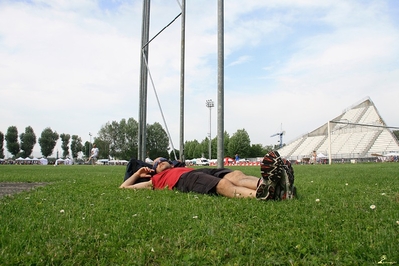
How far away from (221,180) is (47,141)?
102500mm

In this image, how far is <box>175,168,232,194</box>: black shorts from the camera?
179 inches

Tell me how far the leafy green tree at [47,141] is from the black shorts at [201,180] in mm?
101724

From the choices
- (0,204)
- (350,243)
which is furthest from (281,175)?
(0,204)

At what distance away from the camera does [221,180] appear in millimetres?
4488

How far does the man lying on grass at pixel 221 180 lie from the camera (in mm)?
3832

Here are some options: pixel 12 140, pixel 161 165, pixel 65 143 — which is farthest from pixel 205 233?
pixel 65 143

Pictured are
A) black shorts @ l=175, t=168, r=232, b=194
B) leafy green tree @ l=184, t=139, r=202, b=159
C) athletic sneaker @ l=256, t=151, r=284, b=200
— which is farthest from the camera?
leafy green tree @ l=184, t=139, r=202, b=159

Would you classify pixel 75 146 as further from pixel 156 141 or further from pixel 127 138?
pixel 156 141

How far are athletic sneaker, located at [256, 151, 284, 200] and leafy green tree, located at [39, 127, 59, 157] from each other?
103050 mm

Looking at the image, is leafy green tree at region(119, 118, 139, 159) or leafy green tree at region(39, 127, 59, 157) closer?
leafy green tree at region(119, 118, 139, 159)

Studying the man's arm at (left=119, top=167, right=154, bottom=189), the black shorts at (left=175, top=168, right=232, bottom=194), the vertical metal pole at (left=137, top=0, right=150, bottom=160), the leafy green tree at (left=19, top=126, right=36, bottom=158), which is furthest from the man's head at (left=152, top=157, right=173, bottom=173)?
the leafy green tree at (left=19, top=126, right=36, bottom=158)

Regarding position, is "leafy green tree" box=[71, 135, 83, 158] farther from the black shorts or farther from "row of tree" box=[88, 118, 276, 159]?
the black shorts

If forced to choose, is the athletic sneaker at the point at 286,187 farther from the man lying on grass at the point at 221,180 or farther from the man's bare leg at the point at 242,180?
the man's bare leg at the point at 242,180

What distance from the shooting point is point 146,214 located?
3.27m
